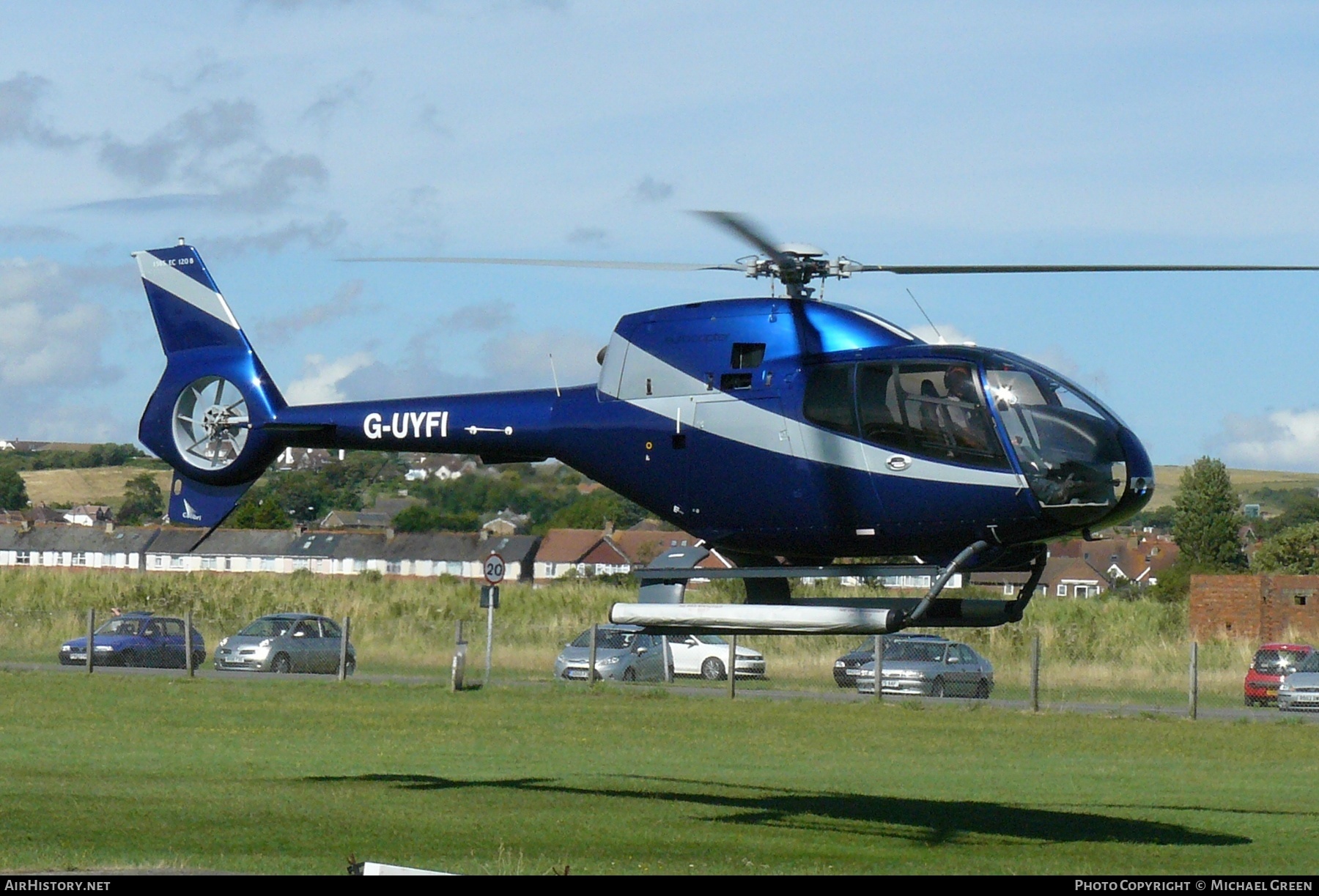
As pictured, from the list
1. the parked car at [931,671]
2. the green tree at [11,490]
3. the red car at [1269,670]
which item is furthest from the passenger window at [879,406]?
the green tree at [11,490]

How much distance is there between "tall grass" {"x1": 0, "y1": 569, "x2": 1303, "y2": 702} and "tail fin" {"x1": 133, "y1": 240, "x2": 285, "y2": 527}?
19.4 m

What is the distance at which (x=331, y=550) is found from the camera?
263 ft

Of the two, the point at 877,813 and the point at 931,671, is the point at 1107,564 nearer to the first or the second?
the point at 931,671

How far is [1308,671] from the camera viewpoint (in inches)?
1362

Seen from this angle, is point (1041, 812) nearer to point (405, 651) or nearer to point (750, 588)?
point (750, 588)

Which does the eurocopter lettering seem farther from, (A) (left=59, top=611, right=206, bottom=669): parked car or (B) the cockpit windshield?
(A) (left=59, top=611, right=206, bottom=669): parked car

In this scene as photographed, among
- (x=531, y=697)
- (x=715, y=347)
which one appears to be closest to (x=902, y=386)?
(x=715, y=347)

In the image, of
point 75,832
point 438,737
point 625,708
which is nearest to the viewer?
point 75,832

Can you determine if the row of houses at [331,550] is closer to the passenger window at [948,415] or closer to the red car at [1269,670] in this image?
the red car at [1269,670]

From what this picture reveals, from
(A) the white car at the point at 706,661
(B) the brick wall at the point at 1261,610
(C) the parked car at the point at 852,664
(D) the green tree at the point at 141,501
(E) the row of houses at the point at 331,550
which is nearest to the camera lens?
(C) the parked car at the point at 852,664

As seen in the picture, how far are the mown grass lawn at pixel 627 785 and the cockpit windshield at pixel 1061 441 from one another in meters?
3.19

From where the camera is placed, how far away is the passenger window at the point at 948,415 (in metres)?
13.5

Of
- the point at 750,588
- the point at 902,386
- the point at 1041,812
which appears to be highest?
the point at 902,386

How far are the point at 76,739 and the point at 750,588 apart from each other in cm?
1230
